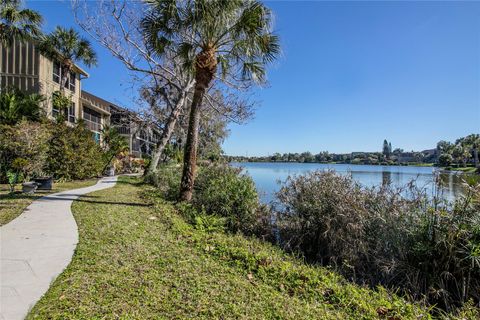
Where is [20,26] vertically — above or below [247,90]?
above

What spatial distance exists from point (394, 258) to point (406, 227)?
0.59 meters

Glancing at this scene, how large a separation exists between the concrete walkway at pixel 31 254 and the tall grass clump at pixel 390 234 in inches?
169

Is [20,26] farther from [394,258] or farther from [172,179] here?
[394,258]

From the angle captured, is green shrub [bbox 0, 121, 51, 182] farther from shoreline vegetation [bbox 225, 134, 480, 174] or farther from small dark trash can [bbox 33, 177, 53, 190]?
shoreline vegetation [bbox 225, 134, 480, 174]

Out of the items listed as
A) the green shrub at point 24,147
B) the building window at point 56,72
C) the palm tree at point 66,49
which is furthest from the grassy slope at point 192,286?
the building window at point 56,72

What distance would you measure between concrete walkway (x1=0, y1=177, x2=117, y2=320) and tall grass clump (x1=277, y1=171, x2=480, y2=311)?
4.28 meters

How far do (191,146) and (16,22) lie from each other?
15.0 m

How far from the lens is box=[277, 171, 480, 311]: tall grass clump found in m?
4.04

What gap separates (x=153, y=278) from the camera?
345 cm

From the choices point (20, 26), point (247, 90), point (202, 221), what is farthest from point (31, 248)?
point (20, 26)

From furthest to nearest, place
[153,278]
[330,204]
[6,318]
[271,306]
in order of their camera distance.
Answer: [330,204] < [153,278] < [271,306] < [6,318]

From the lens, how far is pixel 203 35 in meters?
7.80

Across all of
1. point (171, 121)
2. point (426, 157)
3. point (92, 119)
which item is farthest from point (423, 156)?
point (92, 119)

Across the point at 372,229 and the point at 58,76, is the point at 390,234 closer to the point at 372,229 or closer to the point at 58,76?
the point at 372,229
